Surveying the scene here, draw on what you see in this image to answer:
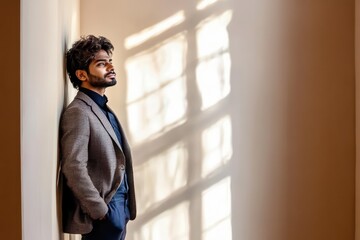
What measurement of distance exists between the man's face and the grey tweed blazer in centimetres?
9

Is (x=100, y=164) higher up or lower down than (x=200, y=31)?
lower down

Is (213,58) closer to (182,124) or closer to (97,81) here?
(182,124)

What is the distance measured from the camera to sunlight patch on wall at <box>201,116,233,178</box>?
3.53 meters

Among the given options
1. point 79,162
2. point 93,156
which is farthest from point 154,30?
point 79,162

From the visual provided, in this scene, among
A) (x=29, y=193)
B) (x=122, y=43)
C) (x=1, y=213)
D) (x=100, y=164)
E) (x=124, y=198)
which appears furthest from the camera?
(x=122, y=43)

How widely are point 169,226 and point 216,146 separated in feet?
1.84

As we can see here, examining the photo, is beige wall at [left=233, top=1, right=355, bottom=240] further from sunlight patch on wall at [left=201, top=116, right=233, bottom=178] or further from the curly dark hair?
the curly dark hair

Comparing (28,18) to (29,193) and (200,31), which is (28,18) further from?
(200,31)

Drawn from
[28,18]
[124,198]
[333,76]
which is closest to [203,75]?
[333,76]


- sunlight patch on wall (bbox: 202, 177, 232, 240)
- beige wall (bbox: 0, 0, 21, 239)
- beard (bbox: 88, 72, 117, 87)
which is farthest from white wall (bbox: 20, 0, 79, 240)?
sunlight patch on wall (bbox: 202, 177, 232, 240)

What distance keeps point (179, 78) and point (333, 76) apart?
0.94 m

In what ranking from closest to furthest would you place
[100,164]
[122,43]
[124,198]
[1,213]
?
1. [1,213]
2. [100,164]
3. [124,198]
4. [122,43]

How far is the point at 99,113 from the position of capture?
2.42 meters

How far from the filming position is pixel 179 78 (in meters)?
3.49
